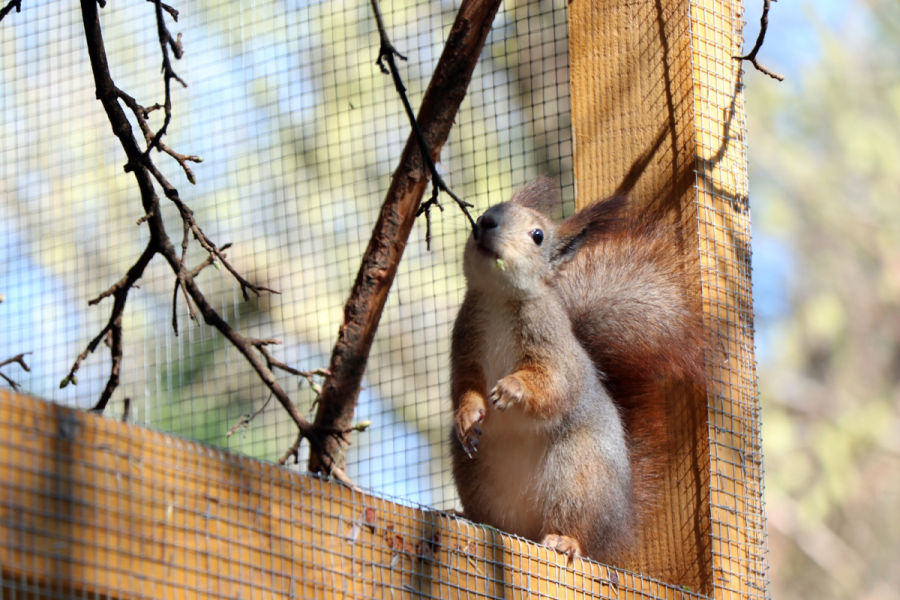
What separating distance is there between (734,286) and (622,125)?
1.73 feet

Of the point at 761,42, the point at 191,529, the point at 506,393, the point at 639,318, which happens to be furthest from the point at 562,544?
the point at 761,42

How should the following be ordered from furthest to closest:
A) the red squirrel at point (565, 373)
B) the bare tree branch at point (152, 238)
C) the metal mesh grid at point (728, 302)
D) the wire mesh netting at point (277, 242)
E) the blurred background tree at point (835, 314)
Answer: the blurred background tree at point (835, 314) < the red squirrel at point (565, 373) < the metal mesh grid at point (728, 302) < the bare tree branch at point (152, 238) < the wire mesh netting at point (277, 242)

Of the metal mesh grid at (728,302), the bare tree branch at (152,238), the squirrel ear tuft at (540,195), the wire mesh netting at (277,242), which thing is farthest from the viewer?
the squirrel ear tuft at (540,195)

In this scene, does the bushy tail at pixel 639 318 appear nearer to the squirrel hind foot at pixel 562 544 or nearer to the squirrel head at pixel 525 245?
the squirrel head at pixel 525 245

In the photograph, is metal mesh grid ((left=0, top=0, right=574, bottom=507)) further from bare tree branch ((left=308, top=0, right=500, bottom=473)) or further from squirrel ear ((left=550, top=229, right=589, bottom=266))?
bare tree branch ((left=308, top=0, right=500, bottom=473))

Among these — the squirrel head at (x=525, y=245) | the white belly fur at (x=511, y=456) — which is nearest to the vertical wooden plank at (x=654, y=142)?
the squirrel head at (x=525, y=245)

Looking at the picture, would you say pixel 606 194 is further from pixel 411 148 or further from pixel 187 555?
pixel 187 555

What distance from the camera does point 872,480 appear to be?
31.9 ft

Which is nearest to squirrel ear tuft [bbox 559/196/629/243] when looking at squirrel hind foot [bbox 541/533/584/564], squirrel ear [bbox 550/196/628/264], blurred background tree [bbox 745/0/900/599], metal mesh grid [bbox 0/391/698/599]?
squirrel ear [bbox 550/196/628/264]

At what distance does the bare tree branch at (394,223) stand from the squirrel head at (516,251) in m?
0.20

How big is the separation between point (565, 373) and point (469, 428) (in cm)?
31

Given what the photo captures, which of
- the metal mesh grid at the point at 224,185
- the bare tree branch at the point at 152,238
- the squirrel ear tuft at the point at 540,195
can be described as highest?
the metal mesh grid at the point at 224,185

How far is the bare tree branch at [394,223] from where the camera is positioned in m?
2.44

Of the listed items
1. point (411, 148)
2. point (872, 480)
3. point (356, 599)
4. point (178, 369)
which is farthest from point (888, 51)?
point (356, 599)
